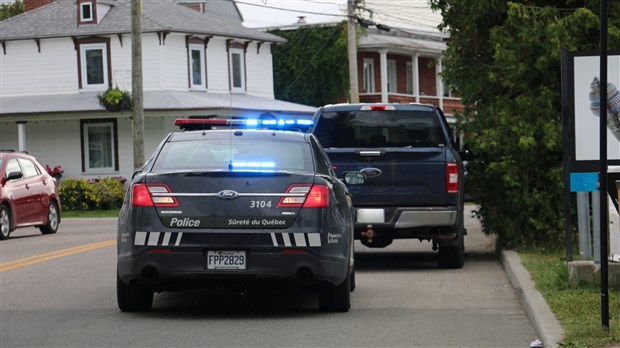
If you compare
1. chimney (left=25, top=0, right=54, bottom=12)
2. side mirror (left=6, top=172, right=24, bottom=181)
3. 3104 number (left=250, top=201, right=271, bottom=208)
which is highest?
chimney (left=25, top=0, right=54, bottom=12)

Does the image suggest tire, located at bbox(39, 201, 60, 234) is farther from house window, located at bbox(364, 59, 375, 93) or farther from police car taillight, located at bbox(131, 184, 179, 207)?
house window, located at bbox(364, 59, 375, 93)

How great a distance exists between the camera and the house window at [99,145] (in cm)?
4519

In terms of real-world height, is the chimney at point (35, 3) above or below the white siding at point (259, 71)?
above

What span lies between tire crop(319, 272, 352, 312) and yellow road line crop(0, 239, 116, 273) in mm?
6106

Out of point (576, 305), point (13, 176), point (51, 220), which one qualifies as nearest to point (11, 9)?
point (51, 220)

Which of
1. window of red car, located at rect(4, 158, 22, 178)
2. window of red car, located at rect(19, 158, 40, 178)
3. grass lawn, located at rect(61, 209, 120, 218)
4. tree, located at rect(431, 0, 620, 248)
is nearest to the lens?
tree, located at rect(431, 0, 620, 248)

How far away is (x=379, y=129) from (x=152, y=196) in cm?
587

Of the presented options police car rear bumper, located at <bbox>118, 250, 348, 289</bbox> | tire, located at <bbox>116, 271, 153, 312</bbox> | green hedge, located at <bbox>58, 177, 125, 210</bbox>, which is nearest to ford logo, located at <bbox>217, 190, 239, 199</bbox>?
police car rear bumper, located at <bbox>118, 250, 348, 289</bbox>

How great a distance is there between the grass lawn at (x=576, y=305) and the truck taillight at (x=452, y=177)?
4.61ft

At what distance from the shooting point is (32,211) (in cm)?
2328

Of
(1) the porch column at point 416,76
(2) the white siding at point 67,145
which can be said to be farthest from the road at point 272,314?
(1) the porch column at point 416,76

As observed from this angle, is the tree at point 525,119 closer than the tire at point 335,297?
No

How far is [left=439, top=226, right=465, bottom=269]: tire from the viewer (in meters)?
14.9

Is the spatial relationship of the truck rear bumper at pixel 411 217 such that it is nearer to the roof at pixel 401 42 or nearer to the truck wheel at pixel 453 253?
the truck wheel at pixel 453 253
